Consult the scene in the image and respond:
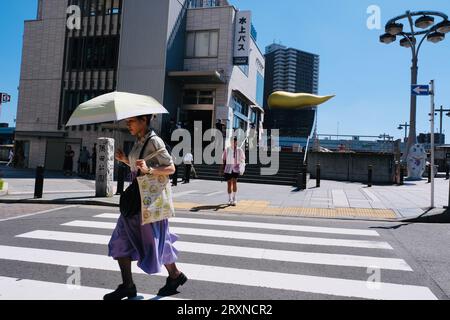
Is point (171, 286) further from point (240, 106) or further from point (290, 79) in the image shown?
point (290, 79)

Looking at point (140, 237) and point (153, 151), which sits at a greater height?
point (153, 151)

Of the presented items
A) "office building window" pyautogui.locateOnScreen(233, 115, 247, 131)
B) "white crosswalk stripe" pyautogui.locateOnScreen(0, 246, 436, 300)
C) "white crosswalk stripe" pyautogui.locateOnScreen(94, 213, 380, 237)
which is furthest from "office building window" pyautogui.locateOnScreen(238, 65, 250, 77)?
"white crosswalk stripe" pyautogui.locateOnScreen(0, 246, 436, 300)

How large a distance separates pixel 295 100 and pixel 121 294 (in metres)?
28.9

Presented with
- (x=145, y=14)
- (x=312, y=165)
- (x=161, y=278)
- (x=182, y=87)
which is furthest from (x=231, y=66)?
(x=161, y=278)

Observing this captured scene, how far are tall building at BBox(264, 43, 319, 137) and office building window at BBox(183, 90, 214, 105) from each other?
45.1 ft

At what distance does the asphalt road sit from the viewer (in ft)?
12.7

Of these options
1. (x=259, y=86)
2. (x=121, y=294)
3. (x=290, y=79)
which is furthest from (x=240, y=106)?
(x=290, y=79)

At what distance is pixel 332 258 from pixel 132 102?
365cm

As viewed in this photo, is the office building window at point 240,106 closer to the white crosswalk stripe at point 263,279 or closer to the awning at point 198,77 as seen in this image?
the awning at point 198,77

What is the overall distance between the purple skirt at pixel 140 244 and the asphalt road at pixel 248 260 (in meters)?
0.42

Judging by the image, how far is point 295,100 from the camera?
3077 centimetres

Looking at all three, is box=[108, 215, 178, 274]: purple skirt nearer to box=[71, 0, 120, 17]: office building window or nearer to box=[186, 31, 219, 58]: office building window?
box=[186, 31, 219, 58]: office building window

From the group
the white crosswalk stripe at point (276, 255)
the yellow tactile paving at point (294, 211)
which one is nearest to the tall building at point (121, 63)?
the yellow tactile paving at point (294, 211)
